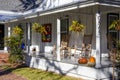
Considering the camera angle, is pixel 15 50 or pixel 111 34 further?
pixel 15 50

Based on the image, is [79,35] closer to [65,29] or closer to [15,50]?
[65,29]

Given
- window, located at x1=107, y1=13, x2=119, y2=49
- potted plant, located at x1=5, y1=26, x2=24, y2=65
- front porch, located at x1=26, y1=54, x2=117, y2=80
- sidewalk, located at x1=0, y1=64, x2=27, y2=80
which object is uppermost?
window, located at x1=107, y1=13, x2=119, y2=49

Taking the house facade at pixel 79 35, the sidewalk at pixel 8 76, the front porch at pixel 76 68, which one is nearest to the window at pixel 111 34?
the house facade at pixel 79 35

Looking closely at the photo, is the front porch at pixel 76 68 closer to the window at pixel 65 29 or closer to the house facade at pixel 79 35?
the house facade at pixel 79 35

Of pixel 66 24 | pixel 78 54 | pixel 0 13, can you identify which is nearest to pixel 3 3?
pixel 0 13

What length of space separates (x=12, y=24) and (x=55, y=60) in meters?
11.1

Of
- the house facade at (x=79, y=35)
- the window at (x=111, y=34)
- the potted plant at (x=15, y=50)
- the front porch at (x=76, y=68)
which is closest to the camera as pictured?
the front porch at (x=76, y=68)

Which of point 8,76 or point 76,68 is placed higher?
point 76,68

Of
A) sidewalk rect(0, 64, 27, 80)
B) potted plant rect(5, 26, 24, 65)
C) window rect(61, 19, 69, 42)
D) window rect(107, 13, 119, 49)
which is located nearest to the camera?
sidewalk rect(0, 64, 27, 80)

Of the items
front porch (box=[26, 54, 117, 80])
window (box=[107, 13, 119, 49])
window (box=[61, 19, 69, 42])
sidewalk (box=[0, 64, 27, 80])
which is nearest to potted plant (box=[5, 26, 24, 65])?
front porch (box=[26, 54, 117, 80])

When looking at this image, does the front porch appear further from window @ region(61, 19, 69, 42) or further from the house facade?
window @ region(61, 19, 69, 42)

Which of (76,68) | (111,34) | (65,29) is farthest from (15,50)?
(111,34)

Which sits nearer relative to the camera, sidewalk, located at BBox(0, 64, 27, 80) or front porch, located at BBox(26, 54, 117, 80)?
front porch, located at BBox(26, 54, 117, 80)

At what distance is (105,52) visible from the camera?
1439 centimetres
